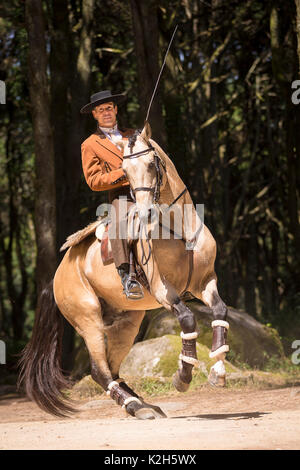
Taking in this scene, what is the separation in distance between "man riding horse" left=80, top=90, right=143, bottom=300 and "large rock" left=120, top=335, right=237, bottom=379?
15.2 feet

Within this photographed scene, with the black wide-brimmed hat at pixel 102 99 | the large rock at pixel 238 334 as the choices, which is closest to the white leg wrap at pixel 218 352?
the black wide-brimmed hat at pixel 102 99

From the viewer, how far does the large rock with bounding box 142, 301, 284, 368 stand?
42.7 ft

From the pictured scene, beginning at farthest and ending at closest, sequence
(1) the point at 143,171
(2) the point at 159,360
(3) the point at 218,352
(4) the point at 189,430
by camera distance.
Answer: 1. (2) the point at 159,360
2. (3) the point at 218,352
3. (1) the point at 143,171
4. (4) the point at 189,430

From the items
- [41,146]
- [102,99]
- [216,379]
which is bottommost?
[216,379]

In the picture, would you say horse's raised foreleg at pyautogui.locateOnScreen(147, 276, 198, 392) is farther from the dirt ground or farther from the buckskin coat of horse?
the dirt ground

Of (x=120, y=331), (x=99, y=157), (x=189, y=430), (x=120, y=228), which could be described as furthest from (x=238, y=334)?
(x=189, y=430)

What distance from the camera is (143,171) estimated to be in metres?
7.02

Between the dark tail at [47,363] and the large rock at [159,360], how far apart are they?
297cm

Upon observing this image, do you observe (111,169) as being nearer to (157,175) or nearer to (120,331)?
(157,175)

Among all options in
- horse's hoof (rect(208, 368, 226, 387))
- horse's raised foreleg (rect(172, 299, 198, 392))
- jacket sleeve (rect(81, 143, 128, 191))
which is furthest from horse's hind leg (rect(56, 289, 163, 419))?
horse's hoof (rect(208, 368, 226, 387))

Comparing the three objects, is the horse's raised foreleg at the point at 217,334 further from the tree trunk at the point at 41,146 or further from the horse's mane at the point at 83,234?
the tree trunk at the point at 41,146

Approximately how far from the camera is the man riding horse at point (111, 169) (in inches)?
309

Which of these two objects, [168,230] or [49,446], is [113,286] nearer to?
[168,230]

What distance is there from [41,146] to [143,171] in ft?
24.0
